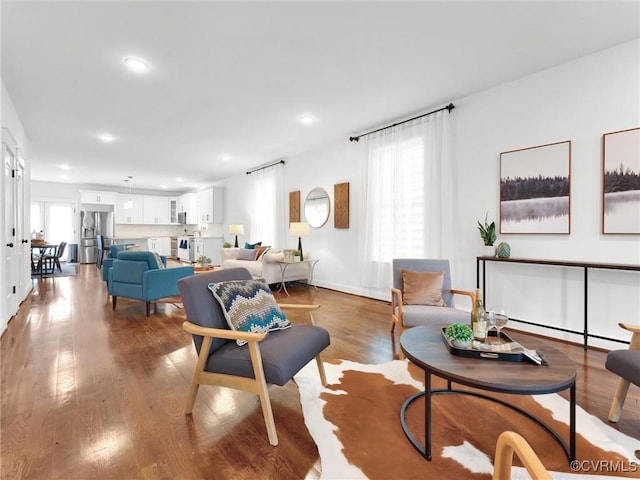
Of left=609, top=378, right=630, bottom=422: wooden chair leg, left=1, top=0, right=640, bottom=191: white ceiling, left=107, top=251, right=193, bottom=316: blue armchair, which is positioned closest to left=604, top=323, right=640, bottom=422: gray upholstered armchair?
left=609, top=378, right=630, bottom=422: wooden chair leg

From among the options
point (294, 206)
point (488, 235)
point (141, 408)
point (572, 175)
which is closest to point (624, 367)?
point (488, 235)

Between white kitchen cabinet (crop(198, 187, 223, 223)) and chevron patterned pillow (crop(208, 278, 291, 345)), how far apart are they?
7.44 m

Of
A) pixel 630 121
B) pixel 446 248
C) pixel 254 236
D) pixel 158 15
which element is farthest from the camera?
pixel 254 236

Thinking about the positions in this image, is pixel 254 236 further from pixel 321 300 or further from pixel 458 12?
pixel 458 12

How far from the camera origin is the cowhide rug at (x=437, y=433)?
1.43m

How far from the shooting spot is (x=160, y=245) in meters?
10.9

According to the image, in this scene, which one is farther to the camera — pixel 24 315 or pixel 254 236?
pixel 254 236

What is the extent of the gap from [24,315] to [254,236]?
4482 mm

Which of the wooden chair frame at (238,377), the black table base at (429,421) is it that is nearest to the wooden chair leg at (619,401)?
the black table base at (429,421)

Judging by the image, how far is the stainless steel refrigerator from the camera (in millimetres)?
9344

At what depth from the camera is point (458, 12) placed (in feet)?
7.47

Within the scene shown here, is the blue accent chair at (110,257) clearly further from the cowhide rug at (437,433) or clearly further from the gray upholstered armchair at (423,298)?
the gray upholstered armchair at (423,298)

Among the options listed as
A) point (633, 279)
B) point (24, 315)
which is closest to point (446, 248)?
point (633, 279)

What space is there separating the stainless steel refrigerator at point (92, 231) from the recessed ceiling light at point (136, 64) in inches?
318
